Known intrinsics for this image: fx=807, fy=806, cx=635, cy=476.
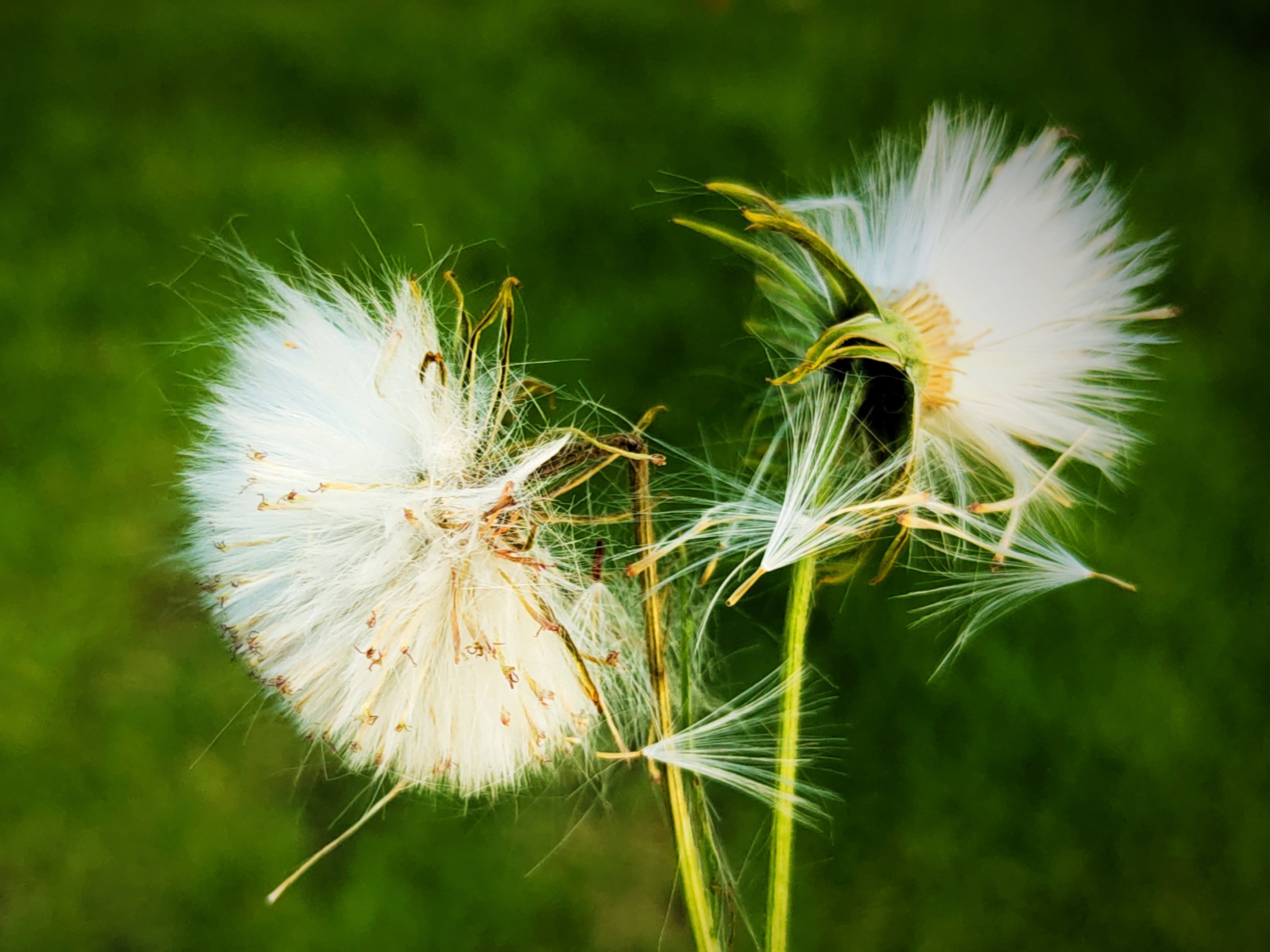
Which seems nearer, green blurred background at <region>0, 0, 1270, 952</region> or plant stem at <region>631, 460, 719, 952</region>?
plant stem at <region>631, 460, 719, 952</region>

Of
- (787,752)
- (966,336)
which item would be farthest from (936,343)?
(787,752)

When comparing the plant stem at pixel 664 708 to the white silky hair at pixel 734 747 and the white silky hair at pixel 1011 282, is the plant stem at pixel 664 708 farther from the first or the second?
the white silky hair at pixel 1011 282

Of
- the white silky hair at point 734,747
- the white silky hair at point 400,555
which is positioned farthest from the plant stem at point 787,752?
the white silky hair at point 400,555

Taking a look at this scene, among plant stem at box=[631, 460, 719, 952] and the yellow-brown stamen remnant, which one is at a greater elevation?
the yellow-brown stamen remnant

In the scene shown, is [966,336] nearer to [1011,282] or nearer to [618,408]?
[1011,282]

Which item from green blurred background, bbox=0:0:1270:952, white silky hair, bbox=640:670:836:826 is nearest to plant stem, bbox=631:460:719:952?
white silky hair, bbox=640:670:836:826

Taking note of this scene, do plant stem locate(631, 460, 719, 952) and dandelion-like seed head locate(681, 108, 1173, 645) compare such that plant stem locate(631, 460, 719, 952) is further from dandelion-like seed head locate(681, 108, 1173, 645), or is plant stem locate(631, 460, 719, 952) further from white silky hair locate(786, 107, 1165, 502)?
white silky hair locate(786, 107, 1165, 502)
